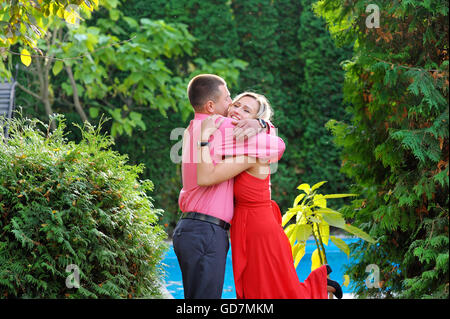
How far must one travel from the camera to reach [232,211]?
2.84 metres

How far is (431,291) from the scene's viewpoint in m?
3.29

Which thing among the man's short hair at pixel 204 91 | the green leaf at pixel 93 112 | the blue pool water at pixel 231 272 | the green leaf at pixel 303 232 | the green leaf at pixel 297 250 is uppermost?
the green leaf at pixel 93 112

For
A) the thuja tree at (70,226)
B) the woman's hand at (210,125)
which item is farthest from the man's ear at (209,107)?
the thuja tree at (70,226)

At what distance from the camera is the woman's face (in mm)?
2920

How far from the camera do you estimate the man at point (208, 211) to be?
2678 mm

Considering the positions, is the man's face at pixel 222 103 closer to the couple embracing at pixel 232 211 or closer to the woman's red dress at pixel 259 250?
the couple embracing at pixel 232 211

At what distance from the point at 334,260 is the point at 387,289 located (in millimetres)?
5079

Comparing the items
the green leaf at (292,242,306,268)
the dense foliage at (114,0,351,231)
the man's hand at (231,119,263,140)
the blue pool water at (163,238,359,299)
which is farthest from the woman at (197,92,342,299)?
the dense foliage at (114,0,351,231)

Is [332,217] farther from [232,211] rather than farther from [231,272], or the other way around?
[231,272]

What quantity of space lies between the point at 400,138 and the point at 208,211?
1.33 m

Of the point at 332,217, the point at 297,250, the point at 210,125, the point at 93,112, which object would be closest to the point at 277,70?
the point at 93,112

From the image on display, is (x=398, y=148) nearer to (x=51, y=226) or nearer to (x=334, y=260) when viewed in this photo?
(x=51, y=226)

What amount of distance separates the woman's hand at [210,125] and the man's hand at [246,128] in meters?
0.08

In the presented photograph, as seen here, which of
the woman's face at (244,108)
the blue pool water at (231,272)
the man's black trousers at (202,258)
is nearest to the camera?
the man's black trousers at (202,258)
